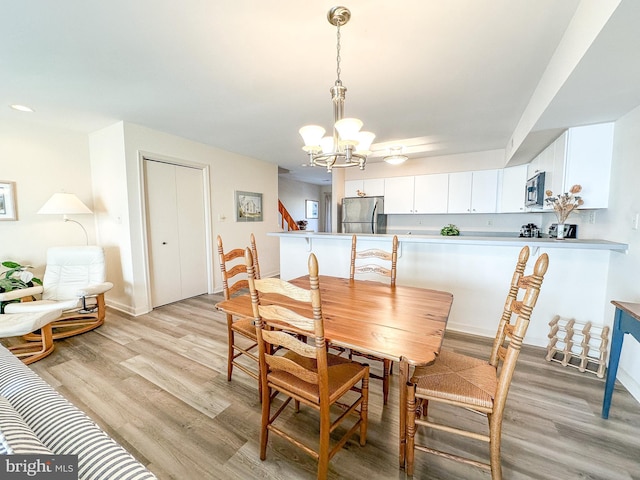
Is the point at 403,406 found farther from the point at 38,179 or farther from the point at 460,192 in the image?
the point at 38,179

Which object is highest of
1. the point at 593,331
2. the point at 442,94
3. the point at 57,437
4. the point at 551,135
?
the point at 442,94

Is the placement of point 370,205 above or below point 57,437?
above

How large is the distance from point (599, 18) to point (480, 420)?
2.26 meters

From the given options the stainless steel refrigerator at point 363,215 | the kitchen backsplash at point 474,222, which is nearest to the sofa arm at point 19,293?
the stainless steel refrigerator at point 363,215

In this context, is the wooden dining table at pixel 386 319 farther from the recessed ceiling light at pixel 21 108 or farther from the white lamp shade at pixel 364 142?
the recessed ceiling light at pixel 21 108

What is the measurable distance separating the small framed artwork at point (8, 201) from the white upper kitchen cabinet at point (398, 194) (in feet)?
17.6

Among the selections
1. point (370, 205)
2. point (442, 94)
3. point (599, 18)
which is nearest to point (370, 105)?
point (442, 94)

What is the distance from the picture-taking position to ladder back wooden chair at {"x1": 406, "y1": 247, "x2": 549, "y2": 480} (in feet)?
3.65

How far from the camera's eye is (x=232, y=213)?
186 inches

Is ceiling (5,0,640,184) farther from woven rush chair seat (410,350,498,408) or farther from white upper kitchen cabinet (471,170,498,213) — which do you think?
woven rush chair seat (410,350,498,408)

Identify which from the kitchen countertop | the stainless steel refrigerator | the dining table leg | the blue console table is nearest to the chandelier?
the kitchen countertop

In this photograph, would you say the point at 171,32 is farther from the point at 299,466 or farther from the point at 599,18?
the point at 299,466

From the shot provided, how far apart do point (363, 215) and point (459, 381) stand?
4162 mm

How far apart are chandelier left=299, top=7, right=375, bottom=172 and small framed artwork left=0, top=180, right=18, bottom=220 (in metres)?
3.62
